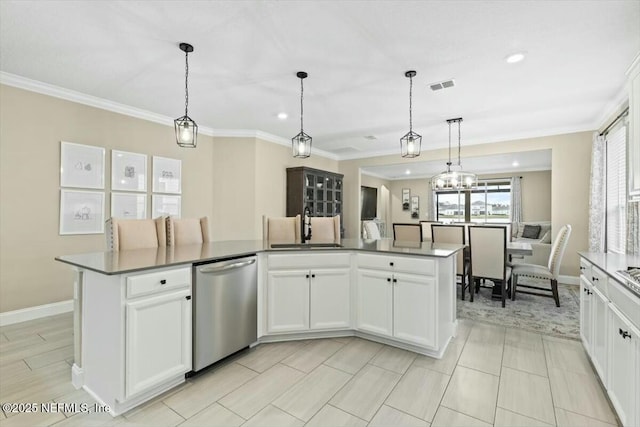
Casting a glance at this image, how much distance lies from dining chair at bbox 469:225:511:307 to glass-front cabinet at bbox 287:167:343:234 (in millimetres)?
3055

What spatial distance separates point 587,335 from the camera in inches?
97.0

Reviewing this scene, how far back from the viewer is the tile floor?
1.80 meters

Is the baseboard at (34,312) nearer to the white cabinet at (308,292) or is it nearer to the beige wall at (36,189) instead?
the beige wall at (36,189)

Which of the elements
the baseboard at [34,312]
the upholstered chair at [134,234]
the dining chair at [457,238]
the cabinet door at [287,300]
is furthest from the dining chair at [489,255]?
the baseboard at [34,312]

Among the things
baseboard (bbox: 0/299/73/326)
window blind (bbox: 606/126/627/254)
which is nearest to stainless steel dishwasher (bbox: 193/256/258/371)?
baseboard (bbox: 0/299/73/326)

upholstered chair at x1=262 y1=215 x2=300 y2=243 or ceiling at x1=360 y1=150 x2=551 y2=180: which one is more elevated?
ceiling at x1=360 y1=150 x2=551 y2=180

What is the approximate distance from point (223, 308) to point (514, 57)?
3335mm

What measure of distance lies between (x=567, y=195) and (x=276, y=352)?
522 centimetres

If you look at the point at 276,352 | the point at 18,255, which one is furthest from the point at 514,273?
the point at 18,255

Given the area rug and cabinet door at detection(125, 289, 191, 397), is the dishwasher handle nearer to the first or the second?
cabinet door at detection(125, 289, 191, 397)

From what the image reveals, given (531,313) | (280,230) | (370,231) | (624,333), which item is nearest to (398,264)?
(624,333)

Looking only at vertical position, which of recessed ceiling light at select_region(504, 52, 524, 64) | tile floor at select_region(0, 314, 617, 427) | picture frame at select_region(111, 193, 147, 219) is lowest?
tile floor at select_region(0, 314, 617, 427)

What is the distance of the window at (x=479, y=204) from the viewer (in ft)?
30.9

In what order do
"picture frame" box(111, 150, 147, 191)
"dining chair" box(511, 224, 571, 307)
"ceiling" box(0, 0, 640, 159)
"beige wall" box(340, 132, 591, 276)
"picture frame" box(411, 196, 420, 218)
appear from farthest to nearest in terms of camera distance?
"picture frame" box(411, 196, 420, 218), "beige wall" box(340, 132, 591, 276), "picture frame" box(111, 150, 147, 191), "dining chair" box(511, 224, 571, 307), "ceiling" box(0, 0, 640, 159)
